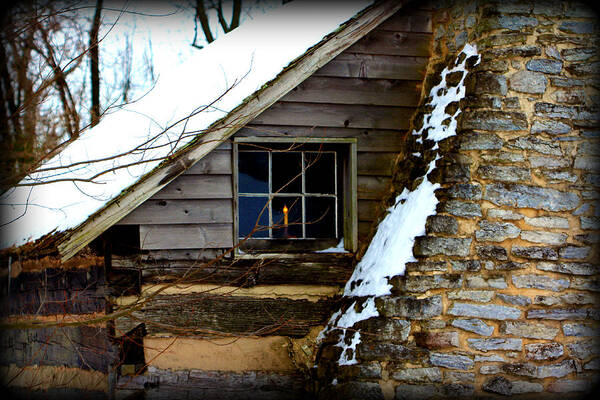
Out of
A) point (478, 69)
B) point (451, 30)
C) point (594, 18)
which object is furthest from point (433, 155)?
point (594, 18)

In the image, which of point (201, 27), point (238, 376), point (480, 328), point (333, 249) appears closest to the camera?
point (480, 328)

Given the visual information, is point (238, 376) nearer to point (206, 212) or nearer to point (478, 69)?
point (206, 212)

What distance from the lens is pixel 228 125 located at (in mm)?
4438

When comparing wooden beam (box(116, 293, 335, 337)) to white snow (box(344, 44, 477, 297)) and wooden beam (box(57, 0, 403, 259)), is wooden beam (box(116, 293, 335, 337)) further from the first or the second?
wooden beam (box(57, 0, 403, 259))

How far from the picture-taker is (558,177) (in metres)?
4.33

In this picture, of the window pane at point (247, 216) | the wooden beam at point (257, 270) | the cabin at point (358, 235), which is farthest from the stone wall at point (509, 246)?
the window pane at point (247, 216)

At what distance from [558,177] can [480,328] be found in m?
1.45

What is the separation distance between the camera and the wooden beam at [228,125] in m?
4.19

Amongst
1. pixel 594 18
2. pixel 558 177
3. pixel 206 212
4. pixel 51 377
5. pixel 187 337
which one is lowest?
pixel 51 377

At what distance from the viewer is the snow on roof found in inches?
176

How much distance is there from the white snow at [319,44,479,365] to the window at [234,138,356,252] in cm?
43

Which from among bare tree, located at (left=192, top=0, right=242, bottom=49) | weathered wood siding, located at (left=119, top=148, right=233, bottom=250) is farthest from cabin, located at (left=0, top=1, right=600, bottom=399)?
bare tree, located at (left=192, top=0, right=242, bottom=49)

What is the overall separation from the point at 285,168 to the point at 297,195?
307 millimetres

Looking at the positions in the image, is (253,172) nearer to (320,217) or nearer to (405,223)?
(320,217)
